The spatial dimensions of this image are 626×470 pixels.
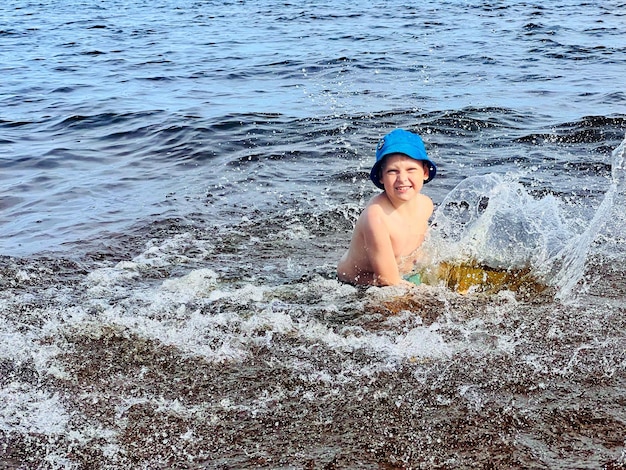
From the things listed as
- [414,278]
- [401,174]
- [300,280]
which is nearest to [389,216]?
[401,174]

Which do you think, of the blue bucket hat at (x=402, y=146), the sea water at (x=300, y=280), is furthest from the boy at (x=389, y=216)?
the sea water at (x=300, y=280)

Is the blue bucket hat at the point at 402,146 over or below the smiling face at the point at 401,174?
over

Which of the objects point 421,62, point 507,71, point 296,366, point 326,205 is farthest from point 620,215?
point 421,62

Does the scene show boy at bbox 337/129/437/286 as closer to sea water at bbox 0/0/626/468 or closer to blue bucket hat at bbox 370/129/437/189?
blue bucket hat at bbox 370/129/437/189

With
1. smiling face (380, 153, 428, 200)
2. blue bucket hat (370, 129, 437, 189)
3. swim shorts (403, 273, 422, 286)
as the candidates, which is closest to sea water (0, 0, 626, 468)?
swim shorts (403, 273, 422, 286)

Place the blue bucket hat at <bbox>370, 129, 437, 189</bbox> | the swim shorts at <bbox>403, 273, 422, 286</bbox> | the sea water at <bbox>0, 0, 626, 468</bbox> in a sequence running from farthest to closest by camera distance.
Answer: the swim shorts at <bbox>403, 273, 422, 286</bbox> < the blue bucket hat at <bbox>370, 129, 437, 189</bbox> < the sea water at <bbox>0, 0, 626, 468</bbox>

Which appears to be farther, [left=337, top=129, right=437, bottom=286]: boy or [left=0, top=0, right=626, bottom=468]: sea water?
[left=337, top=129, right=437, bottom=286]: boy

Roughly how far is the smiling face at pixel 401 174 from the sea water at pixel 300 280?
59 cm

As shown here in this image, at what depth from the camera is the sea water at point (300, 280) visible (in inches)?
127

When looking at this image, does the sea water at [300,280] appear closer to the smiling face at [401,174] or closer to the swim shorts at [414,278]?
the swim shorts at [414,278]

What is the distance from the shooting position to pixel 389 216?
4.86 metres

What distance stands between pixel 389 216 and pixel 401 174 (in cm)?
30

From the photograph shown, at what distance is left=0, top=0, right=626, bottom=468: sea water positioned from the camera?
3217 millimetres

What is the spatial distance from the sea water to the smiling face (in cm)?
59
